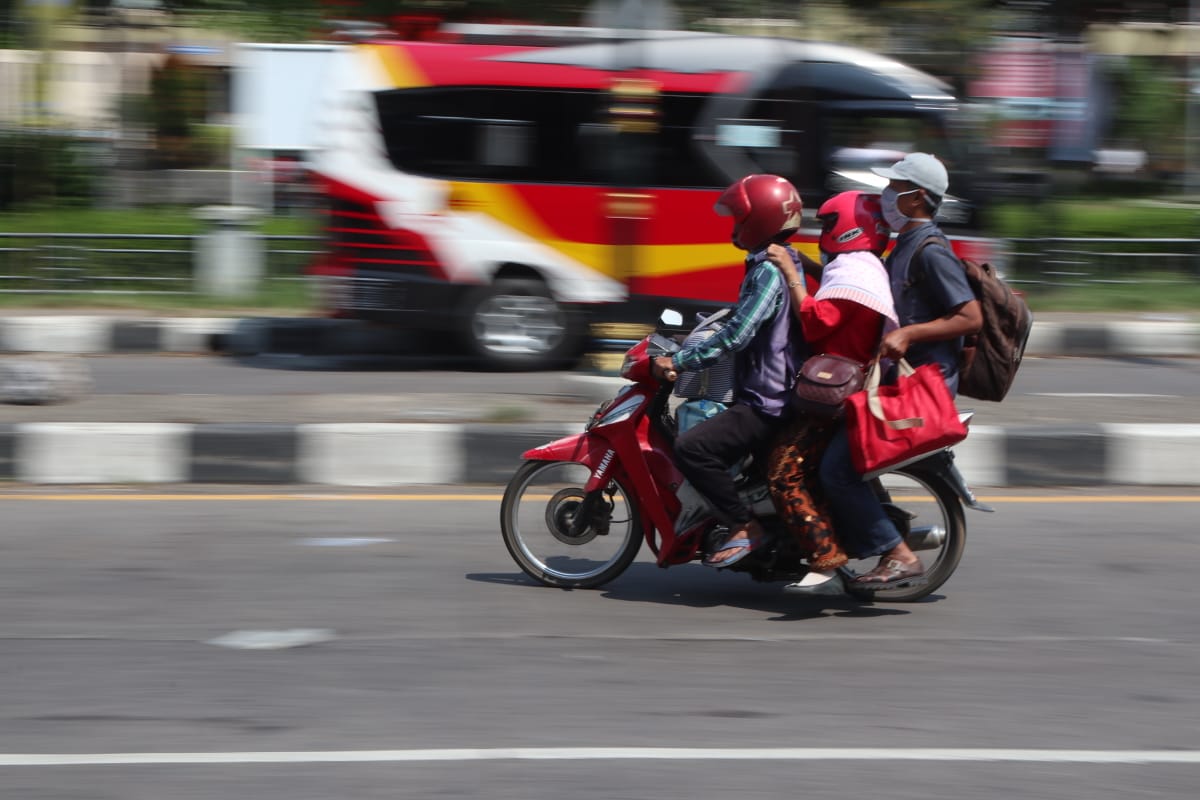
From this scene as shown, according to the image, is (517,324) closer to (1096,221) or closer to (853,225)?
(853,225)

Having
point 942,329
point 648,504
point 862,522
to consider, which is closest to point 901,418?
point 942,329

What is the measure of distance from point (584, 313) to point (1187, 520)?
5.31m

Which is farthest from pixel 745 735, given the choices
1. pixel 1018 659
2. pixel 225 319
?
pixel 225 319

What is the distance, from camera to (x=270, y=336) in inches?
480

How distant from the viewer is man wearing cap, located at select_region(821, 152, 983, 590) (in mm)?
4652

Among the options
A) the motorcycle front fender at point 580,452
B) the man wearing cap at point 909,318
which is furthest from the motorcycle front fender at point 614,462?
the man wearing cap at point 909,318

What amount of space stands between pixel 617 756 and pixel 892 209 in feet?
6.33

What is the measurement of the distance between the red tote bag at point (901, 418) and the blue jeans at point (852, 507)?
0.12 metres

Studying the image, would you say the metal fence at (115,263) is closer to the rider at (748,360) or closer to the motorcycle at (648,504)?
the motorcycle at (648,504)

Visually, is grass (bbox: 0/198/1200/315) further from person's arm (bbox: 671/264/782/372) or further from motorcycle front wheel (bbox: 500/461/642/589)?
person's arm (bbox: 671/264/782/372)

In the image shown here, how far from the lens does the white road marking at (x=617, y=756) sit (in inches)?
143

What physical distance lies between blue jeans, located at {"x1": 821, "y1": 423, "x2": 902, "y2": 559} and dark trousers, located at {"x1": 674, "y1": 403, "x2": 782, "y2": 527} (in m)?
0.21

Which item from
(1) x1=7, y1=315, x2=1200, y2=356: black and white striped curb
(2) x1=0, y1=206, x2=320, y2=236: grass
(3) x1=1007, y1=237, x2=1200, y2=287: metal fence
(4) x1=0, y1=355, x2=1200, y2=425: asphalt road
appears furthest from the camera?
(2) x1=0, y1=206, x2=320, y2=236: grass

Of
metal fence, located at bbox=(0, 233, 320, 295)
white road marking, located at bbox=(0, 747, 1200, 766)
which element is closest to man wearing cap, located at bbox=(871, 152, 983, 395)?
white road marking, located at bbox=(0, 747, 1200, 766)
